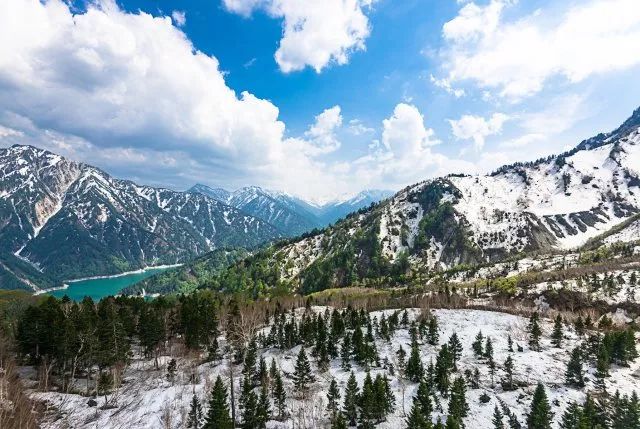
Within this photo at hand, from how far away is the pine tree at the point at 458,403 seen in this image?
70312mm

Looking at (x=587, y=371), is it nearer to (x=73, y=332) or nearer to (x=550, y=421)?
(x=550, y=421)

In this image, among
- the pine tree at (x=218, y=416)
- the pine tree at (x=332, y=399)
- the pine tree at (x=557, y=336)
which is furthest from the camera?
the pine tree at (x=557, y=336)

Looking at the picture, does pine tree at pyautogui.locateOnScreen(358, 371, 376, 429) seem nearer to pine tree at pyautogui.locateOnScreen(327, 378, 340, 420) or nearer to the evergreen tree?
pine tree at pyautogui.locateOnScreen(327, 378, 340, 420)

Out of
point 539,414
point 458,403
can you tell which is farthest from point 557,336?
point 458,403

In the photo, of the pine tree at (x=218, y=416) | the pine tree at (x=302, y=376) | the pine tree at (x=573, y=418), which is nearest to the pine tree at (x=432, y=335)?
the pine tree at (x=302, y=376)

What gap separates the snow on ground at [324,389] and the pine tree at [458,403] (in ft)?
7.96

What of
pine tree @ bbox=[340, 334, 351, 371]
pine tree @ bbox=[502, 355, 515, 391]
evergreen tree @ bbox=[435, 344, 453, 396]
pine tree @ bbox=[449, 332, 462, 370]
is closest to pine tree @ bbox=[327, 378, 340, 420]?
pine tree @ bbox=[340, 334, 351, 371]

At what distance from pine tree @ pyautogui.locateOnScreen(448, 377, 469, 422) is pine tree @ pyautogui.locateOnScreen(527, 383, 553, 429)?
38.2 ft

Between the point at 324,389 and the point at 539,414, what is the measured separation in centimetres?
4359

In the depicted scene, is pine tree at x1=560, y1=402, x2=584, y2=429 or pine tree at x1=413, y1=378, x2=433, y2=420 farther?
pine tree at x1=413, y1=378, x2=433, y2=420

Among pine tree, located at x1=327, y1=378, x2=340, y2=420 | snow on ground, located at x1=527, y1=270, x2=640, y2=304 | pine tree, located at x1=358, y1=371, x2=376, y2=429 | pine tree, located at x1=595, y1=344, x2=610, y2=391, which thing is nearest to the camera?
pine tree, located at x1=358, y1=371, x2=376, y2=429

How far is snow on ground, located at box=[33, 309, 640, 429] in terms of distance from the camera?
69375 millimetres

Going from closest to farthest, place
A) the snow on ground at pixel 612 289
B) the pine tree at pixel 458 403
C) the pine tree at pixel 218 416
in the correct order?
the pine tree at pixel 218 416 < the pine tree at pixel 458 403 < the snow on ground at pixel 612 289

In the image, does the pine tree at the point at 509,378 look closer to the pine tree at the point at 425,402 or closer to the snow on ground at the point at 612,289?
the pine tree at the point at 425,402
